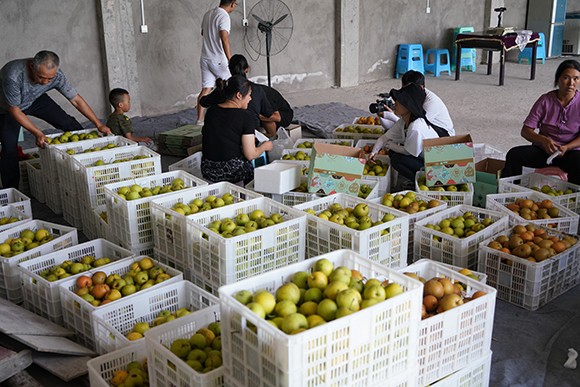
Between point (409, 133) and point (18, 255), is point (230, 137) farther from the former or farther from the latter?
point (18, 255)

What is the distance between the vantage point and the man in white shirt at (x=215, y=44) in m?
6.85

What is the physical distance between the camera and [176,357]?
1.96m

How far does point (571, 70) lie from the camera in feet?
13.2

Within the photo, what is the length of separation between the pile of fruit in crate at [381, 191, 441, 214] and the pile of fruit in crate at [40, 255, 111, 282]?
1.81 meters

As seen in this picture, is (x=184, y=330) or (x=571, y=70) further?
(x=571, y=70)

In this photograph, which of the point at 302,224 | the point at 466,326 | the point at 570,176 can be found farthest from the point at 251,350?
the point at 570,176

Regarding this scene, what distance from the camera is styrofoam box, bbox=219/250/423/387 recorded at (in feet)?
5.30

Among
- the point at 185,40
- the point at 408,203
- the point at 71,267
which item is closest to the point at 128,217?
the point at 71,267

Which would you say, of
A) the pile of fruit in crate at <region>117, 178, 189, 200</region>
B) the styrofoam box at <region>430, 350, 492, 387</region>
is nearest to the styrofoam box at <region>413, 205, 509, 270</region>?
the styrofoam box at <region>430, 350, 492, 387</region>

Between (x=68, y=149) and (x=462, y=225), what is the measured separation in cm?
290

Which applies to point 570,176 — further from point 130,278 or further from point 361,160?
point 130,278

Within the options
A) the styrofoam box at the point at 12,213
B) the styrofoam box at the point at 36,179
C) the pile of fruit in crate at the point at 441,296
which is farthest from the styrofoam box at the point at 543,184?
the styrofoam box at the point at 36,179

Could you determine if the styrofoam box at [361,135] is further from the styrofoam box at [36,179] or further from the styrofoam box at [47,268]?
the styrofoam box at [47,268]

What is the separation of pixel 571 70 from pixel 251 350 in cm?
340
